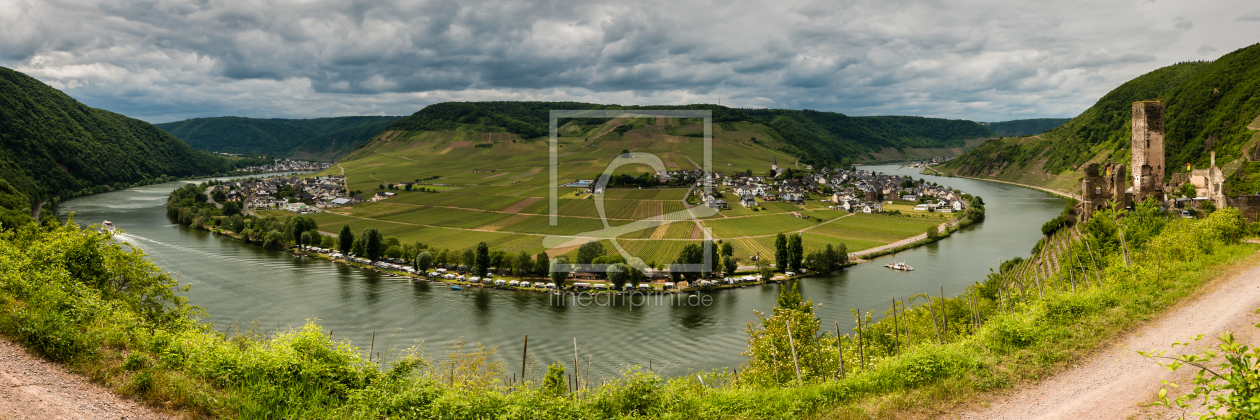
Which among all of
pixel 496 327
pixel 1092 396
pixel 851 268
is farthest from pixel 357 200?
pixel 1092 396

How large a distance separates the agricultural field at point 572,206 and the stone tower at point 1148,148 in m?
20.7

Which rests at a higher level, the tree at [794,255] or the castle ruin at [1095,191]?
the castle ruin at [1095,191]

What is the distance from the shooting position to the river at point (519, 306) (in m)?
21.5

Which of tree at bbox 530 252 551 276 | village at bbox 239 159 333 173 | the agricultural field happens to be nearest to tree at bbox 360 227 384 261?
the agricultural field

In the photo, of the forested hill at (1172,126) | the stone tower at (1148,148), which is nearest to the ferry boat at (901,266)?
the stone tower at (1148,148)

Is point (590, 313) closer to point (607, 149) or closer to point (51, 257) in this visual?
point (51, 257)

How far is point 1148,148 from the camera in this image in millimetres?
17844

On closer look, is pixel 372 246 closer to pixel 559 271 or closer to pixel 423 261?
pixel 423 261

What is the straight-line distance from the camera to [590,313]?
26.2 meters

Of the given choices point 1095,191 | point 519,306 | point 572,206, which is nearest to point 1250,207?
point 1095,191

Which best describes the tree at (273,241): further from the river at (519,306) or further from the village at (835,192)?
the village at (835,192)

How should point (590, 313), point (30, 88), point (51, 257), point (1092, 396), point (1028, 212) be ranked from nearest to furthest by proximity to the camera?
point (1092, 396) < point (51, 257) < point (590, 313) < point (1028, 212) < point (30, 88)

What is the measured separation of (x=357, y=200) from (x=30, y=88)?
246 feet

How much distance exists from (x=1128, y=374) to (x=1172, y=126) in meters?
76.1
